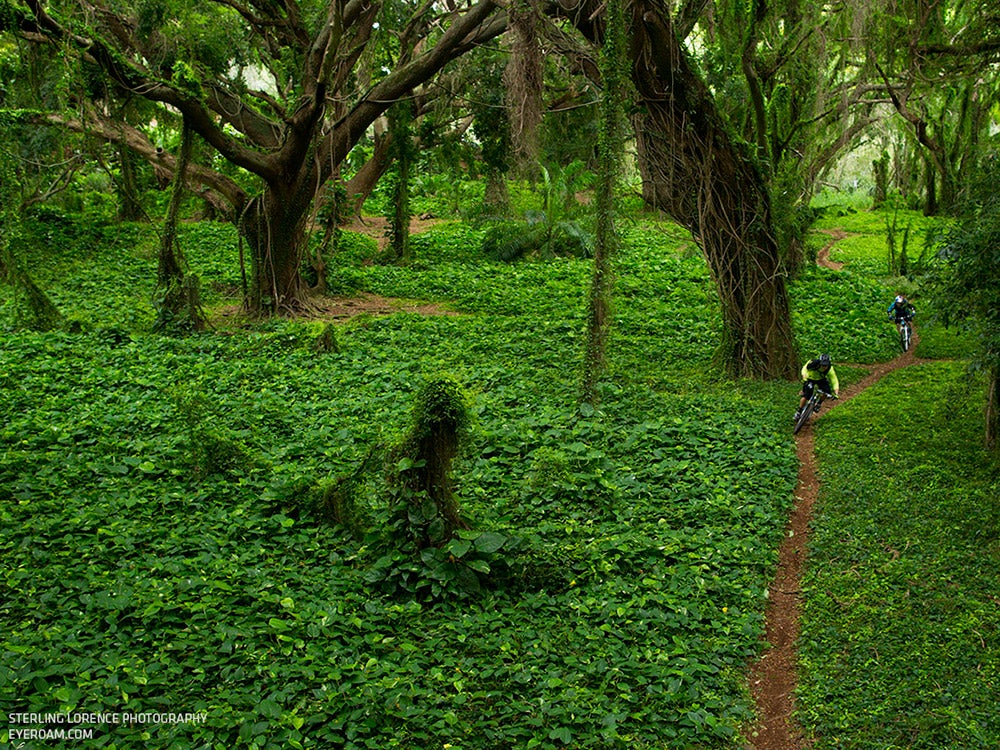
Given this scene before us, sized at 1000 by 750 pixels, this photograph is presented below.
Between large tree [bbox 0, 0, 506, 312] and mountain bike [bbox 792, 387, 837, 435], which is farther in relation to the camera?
large tree [bbox 0, 0, 506, 312]

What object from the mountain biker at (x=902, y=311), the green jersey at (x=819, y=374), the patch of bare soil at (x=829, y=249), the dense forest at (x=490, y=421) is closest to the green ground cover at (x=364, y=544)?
the dense forest at (x=490, y=421)

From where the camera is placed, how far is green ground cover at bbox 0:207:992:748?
5387 mm

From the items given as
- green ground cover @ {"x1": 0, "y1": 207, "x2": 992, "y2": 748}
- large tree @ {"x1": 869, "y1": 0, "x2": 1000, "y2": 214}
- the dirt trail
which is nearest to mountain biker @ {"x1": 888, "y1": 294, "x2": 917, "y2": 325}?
large tree @ {"x1": 869, "y1": 0, "x2": 1000, "y2": 214}

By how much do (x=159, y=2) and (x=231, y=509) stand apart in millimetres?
10669

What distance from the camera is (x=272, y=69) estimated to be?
58.7 feet

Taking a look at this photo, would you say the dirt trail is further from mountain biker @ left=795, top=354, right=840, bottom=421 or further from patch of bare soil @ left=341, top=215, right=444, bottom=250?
patch of bare soil @ left=341, top=215, right=444, bottom=250

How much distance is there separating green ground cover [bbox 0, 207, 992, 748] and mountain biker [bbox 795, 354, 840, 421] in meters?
0.56

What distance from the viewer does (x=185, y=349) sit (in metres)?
12.6

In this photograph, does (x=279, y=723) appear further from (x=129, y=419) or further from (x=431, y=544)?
(x=129, y=419)

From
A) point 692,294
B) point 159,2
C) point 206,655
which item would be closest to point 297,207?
point 159,2

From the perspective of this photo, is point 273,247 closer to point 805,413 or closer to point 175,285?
point 175,285

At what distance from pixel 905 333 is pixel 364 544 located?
11526 mm

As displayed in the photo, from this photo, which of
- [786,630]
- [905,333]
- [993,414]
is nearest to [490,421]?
[786,630]

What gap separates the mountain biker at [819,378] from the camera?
10828mm
